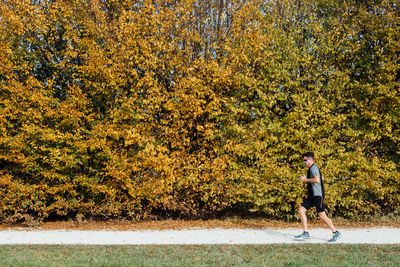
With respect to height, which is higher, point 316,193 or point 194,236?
point 316,193

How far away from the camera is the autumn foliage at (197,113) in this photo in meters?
9.05

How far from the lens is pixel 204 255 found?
600 centimetres

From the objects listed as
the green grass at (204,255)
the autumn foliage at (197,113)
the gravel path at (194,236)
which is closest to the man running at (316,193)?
the gravel path at (194,236)

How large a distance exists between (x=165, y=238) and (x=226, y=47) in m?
4.89

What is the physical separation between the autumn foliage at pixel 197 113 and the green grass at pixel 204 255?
2.55 metres

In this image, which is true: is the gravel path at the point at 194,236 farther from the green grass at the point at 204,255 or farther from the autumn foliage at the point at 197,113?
the autumn foliage at the point at 197,113

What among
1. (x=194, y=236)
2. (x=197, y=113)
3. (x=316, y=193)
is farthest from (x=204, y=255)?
(x=197, y=113)

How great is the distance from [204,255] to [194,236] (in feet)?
6.14

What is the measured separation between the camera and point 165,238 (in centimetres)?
770

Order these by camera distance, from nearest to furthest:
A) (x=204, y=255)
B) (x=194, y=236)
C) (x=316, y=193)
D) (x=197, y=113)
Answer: (x=204, y=255)
(x=316, y=193)
(x=194, y=236)
(x=197, y=113)

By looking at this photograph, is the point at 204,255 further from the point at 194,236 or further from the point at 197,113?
the point at 197,113

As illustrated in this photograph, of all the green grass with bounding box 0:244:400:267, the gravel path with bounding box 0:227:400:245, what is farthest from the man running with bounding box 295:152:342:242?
the green grass with bounding box 0:244:400:267

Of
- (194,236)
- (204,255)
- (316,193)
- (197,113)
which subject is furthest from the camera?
(197,113)

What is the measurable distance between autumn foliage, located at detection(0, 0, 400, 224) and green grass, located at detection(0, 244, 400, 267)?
2.55 m
